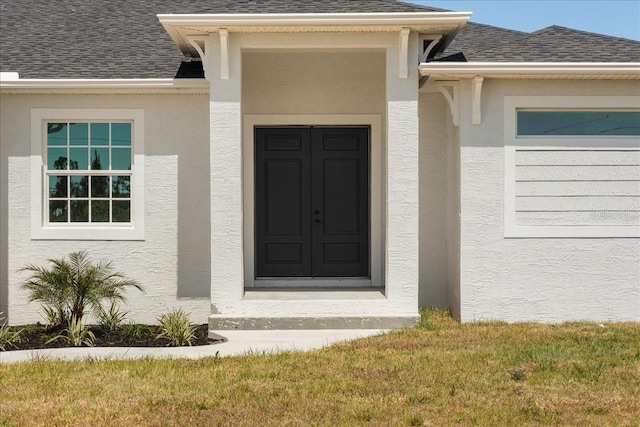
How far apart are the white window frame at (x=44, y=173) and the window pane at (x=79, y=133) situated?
139 millimetres

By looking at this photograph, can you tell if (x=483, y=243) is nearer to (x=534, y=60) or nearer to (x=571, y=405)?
(x=534, y=60)

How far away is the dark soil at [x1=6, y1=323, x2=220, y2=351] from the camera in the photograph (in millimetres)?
10359

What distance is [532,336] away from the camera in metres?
10.3

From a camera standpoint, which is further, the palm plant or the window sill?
the window sill

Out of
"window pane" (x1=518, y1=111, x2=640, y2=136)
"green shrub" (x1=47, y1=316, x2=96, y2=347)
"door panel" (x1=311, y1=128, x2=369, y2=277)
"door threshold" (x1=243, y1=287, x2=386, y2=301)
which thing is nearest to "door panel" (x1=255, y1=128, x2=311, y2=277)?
"door panel" (x1=311, y1=128, x2=369, y2=277)

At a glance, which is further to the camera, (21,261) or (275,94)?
(275,94)

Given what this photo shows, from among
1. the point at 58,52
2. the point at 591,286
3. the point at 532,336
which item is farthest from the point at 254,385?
the point at 58,52

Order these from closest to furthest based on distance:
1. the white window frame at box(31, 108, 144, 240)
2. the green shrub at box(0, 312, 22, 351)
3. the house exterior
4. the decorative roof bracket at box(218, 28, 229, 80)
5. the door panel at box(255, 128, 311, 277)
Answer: the green shrub at box(0, 312, 22, 351)
the decorative roof bracket at box(218, 28, 229, 80)
the house exterior
the white window frame at box(31, 108, 144, 240)
the door panel at box(255, 128, 311, 277)

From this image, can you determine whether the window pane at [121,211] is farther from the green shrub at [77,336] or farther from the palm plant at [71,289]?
the green shrub at [77,336]

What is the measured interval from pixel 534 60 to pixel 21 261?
7.66 metres

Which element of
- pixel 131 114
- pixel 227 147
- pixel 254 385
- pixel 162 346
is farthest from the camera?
pixel 131 114

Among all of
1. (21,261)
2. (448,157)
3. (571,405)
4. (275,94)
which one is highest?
(275,94)

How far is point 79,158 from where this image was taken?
12.7m

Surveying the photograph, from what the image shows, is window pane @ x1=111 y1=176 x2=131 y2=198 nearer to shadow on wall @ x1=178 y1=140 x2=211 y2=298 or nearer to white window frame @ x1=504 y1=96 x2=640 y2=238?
shadow on wall @ x1=178 y1=140 x2=211 y2=298
